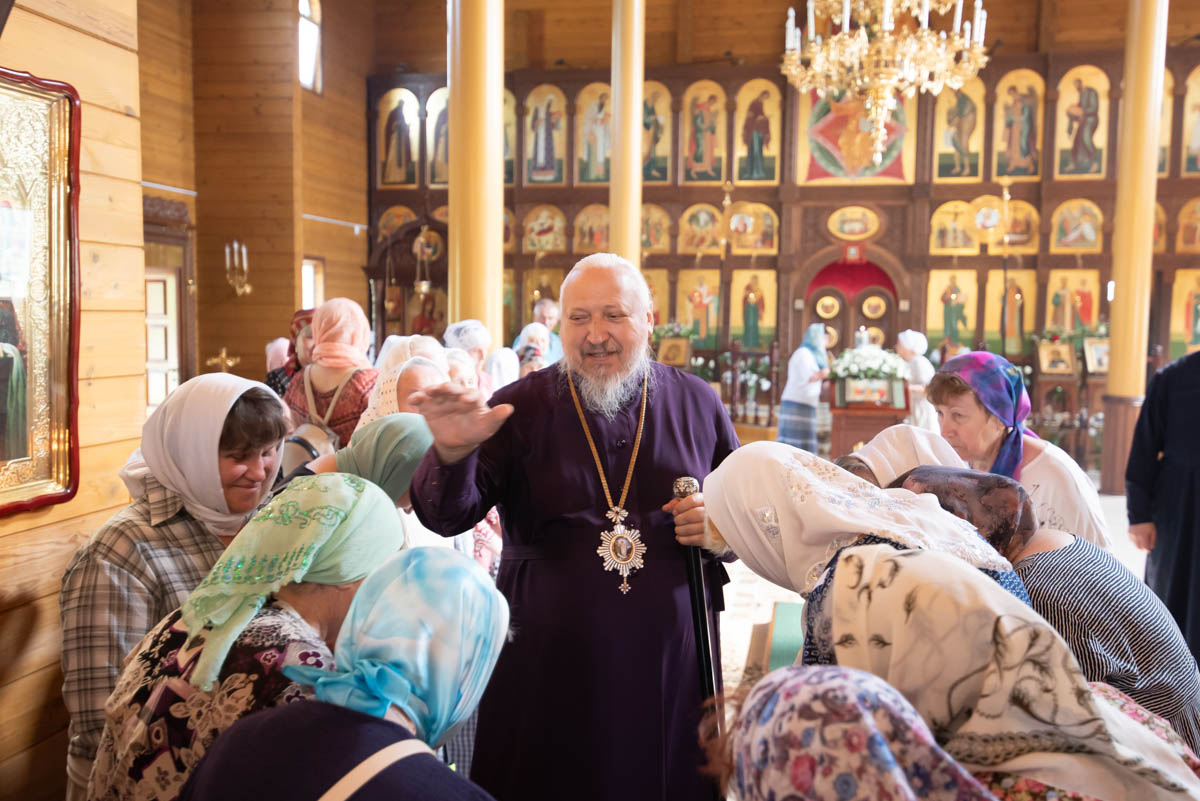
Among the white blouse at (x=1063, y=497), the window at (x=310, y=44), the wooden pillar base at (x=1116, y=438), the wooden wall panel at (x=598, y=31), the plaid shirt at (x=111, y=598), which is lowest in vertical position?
the wooden pillar base at (x=1116, y=438)

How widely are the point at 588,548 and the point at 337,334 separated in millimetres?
2036

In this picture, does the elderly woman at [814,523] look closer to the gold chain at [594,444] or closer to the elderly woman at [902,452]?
the gold chain at [594,444]

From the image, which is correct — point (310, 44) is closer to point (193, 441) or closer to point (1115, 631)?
point (193, 441)

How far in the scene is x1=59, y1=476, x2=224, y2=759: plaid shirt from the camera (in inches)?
83.5

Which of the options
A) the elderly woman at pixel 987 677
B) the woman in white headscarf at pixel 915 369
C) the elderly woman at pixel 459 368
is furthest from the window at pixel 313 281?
the elderly woman at pixel 987 677

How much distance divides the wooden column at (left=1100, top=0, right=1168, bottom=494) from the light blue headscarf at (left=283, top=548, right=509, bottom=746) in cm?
1033

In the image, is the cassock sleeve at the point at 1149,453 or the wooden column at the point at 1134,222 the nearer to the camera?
the cassock sleeve at the point at 1149,453

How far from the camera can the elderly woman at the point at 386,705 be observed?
120 cm

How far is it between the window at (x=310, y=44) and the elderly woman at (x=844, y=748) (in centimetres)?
1376

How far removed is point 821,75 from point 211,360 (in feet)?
27.0

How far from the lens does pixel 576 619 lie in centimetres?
243

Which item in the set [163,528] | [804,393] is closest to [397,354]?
[163,528]

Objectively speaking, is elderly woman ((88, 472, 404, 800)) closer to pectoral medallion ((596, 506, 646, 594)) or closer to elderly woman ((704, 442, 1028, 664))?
elderly woman ((704, 442, 1028, 664))

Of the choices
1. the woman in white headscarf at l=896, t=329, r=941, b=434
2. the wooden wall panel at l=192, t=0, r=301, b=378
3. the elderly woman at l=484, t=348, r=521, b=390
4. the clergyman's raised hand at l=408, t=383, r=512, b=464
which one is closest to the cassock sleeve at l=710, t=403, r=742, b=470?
the clergyman's raised hand at l=408, t=383, r=512, b=464
